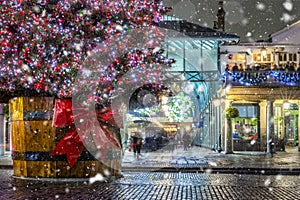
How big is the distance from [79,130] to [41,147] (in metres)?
1.19

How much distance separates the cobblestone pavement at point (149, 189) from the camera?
12.3 metres

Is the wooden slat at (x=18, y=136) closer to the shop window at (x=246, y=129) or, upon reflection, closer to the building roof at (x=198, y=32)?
the building roof at (x=198, y=32)

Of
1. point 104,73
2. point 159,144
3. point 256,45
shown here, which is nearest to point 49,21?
point 104,73

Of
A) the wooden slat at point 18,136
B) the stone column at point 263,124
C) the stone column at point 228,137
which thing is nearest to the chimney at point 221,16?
the stone column at point 263,124

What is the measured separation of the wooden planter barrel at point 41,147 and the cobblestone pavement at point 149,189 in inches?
13.7

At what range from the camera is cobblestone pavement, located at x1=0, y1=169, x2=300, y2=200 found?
12336 millimetres

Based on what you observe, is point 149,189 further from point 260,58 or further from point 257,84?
point 260,58

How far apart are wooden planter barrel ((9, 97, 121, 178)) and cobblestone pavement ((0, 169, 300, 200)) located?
1.14ft

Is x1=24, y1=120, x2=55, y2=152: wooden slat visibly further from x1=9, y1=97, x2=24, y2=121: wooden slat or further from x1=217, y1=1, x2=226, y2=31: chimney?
x1=217, y1=1, x2=226, y2=31: chimney

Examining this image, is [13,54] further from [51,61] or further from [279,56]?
[279,56]

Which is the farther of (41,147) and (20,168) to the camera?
(20,168)

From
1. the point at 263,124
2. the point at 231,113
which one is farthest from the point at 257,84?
the point at 263,124

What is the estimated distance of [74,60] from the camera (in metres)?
15.0

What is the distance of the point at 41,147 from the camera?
15711mm
